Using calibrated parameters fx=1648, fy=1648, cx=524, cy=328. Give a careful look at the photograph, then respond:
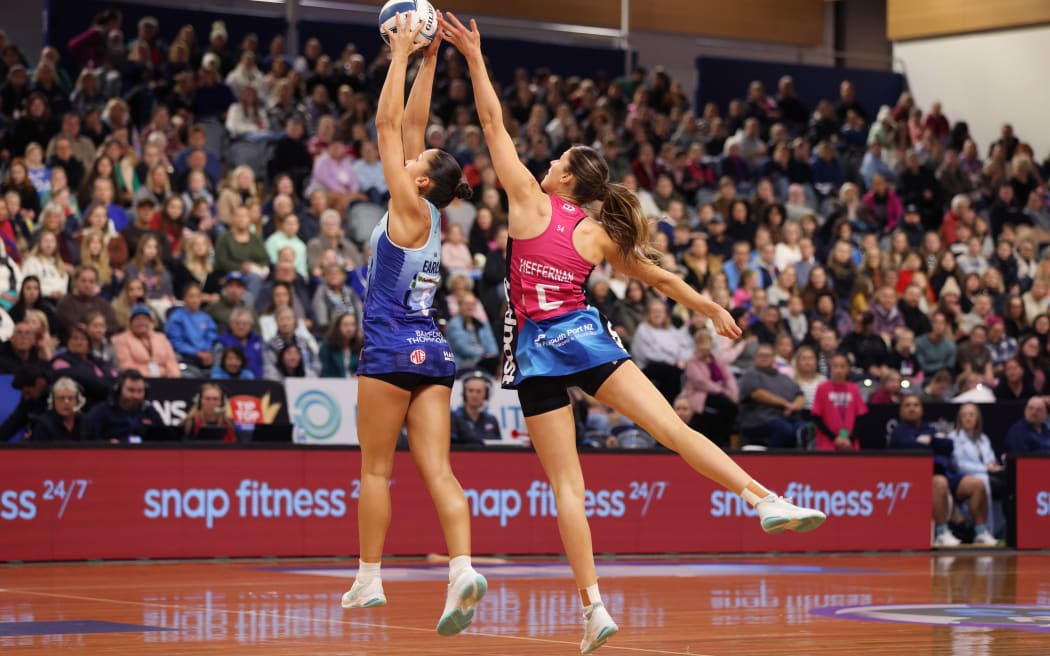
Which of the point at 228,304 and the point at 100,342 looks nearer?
the point at 100,342

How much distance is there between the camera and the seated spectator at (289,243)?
18797 millimetres

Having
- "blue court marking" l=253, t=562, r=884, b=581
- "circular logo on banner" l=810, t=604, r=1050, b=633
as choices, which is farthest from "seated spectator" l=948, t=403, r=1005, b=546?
"circular logo on banner" l=810, t=604, r=1050, b=633

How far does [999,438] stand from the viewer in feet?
63.1

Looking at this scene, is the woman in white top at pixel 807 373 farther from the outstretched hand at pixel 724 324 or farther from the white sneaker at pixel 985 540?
the outstretched hand at pixel 724 324

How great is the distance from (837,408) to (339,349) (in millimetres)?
5641

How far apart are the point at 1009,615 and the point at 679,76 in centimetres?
1986

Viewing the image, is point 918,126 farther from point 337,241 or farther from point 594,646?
point 594,646

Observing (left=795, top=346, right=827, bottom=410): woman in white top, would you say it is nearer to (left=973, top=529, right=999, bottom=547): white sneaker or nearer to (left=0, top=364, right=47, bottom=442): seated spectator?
(left=973, top=529, right=999, bottom=547): white sneaker

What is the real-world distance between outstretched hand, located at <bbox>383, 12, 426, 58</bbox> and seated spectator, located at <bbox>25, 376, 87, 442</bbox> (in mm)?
7425

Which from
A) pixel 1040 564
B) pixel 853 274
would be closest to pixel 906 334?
pixel 853 274

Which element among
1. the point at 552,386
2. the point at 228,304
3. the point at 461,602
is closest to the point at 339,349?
the point at 228,304

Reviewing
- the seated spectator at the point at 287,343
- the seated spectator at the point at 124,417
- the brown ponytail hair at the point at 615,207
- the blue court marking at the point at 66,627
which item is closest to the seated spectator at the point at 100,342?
the seated spectator at the point at 124,417

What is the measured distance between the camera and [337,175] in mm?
20719

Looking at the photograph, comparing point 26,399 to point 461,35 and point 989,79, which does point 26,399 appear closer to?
point 461,35
